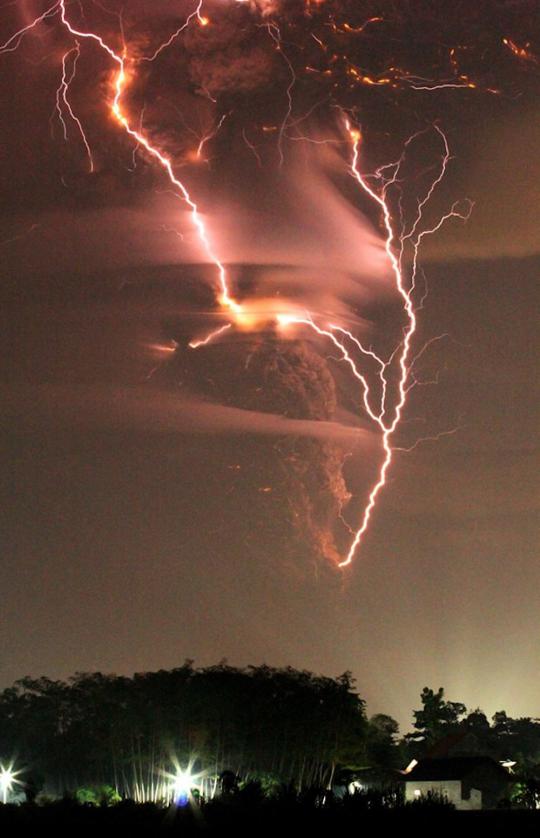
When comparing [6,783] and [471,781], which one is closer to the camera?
[471,781]

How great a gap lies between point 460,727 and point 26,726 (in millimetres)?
32662

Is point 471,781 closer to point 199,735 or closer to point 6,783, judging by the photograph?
point 199,735

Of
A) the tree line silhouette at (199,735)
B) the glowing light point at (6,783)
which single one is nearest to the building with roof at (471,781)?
the tree line silhouette at (199,735)

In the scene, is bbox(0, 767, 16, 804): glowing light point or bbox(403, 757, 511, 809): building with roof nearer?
bbox(403, 757, 511, 809): building with roof

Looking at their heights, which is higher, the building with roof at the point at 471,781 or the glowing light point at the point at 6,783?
the building with roof at the point at 471,781

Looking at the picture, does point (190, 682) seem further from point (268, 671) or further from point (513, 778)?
point (513, 778)

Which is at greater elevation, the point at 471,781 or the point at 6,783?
the point at 471,781

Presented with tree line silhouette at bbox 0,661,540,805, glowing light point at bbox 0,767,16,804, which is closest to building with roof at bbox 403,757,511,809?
tree line silhouette at bbox 0,661,540,805

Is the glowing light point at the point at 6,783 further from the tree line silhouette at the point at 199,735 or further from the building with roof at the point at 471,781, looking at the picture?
the building with roof at the point at 471,781

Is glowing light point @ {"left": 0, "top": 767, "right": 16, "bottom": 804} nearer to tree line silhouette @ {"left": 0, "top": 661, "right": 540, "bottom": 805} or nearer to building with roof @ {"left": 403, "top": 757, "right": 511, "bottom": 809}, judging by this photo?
tree line silhouette @ {"left": 0, "top": 661, "right": 540, "bottom": 805}

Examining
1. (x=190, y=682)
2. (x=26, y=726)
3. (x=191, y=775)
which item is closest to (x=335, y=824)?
(x=191, y=775)

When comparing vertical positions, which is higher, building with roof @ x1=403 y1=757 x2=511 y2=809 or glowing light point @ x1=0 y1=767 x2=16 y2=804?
building with roof @ x1=403 y1=757 x2=511 y2=809

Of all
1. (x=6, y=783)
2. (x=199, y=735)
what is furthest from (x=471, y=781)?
(x=6, y=783)

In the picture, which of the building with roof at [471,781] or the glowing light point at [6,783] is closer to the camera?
the building with roof at [471,781]
